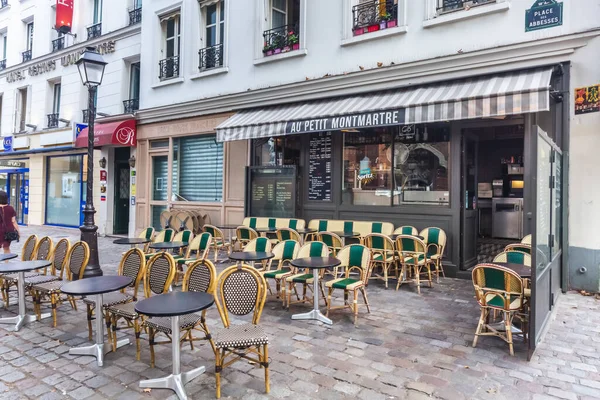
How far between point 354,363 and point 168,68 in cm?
1071

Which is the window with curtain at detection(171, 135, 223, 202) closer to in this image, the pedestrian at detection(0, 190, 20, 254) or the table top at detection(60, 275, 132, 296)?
the pedestrian at detection(0, 190, 20, 254)

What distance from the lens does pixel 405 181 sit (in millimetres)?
7855

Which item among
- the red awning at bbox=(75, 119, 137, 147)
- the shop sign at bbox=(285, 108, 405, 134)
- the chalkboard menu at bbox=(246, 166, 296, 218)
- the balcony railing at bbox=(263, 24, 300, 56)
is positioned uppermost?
the balcony railing at bbox=(263, 24, 300, 56)

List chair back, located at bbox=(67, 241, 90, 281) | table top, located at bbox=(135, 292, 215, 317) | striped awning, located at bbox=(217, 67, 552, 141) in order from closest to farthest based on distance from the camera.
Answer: table top, located at bbox=(135, 292, 215, 317) → chair back, located at bbox=(67, 241, 90, 281) → striped awning, located at bbox=(217, 67, 552, 141)

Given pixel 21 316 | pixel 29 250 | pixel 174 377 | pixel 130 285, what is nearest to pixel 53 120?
pixel 29 250

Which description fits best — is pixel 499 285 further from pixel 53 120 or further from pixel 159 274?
pixel 53 120

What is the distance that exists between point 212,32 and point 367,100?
18.4ft

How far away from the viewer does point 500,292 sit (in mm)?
3920

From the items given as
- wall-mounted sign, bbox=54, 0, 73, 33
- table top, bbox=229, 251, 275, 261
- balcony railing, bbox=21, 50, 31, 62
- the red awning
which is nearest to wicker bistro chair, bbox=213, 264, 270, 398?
table top, bbox=229, 251, 275, 261

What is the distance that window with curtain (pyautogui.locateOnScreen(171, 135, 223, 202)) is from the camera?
10766mm

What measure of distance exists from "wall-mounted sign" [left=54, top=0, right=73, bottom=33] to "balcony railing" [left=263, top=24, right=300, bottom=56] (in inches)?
351

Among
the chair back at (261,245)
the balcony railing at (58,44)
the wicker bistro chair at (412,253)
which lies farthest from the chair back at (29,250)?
the balcony railing at (58,44)

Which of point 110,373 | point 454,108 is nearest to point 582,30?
point 454,108

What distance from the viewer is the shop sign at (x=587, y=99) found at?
5.82 metres
